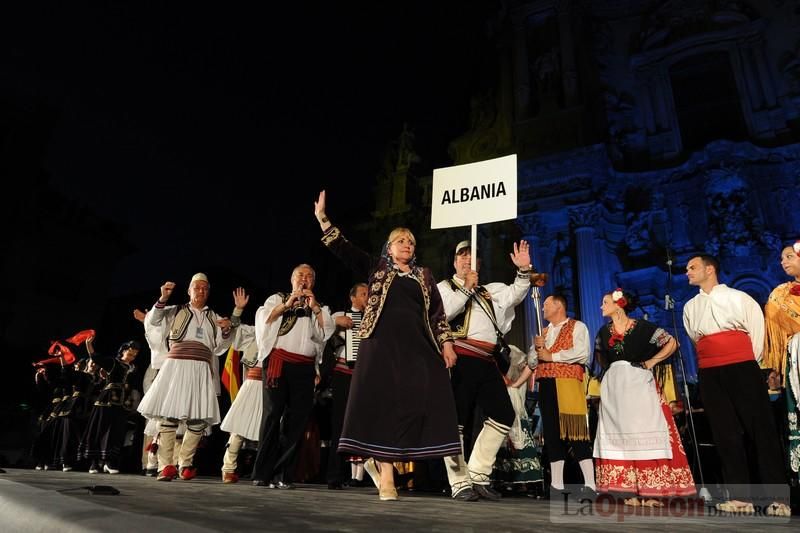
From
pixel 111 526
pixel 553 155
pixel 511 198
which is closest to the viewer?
pixel 111 526

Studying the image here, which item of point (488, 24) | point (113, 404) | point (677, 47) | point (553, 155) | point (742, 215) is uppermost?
point (488, 24)

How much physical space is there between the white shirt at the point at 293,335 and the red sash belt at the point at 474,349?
154 centimetres

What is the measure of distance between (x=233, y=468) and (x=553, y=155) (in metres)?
14.2

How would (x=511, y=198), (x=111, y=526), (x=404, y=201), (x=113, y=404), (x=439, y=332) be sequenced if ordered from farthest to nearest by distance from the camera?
(x=404, y=201) → (x=113, y=404) → (x=511, y=198) → (x=439, y=332) → (x=111, y=526)

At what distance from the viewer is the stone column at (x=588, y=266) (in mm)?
14406

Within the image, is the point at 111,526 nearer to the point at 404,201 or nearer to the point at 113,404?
the point at 113,404

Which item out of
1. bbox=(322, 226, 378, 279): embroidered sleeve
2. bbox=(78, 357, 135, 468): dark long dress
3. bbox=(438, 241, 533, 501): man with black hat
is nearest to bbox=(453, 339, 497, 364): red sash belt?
bbox=(438, 241, 533, 501): man with black hat

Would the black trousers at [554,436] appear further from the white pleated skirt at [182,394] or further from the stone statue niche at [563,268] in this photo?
the stone statue niche at [563,268]

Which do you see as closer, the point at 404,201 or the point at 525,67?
the point at 525,67

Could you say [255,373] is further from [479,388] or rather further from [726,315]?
[726,315]

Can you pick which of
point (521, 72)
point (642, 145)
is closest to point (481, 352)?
point (642, 145)

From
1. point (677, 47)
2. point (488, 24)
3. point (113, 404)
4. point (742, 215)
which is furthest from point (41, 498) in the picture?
point (488, 24)

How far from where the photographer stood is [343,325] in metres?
5.77

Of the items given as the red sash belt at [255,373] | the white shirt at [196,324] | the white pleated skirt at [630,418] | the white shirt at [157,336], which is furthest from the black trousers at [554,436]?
the white shirt at [157,336]
